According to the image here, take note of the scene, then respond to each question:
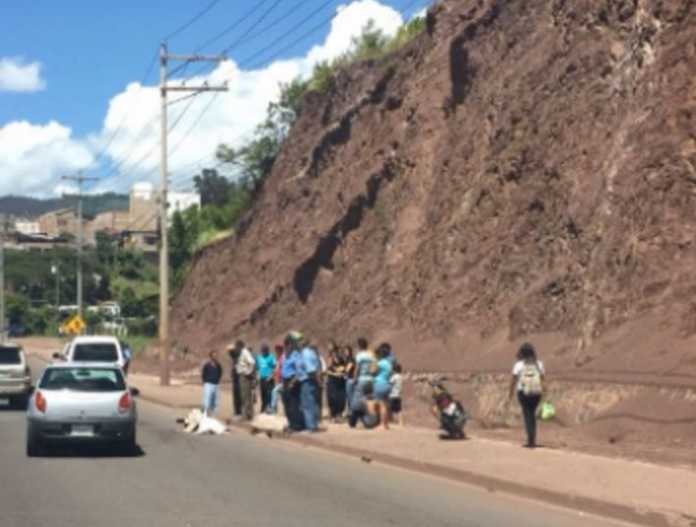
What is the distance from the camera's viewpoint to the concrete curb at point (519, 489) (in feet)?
41.5

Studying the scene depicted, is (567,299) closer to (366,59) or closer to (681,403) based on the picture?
(681,403)

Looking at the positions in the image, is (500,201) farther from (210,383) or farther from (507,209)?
(210,383)

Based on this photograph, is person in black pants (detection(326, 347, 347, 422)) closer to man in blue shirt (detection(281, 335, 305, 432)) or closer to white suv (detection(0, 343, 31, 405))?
man in blue shirt (detection(281, 335, 305, 432))

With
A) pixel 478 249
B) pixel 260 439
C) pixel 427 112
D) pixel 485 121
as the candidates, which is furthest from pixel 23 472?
pixel 427 112

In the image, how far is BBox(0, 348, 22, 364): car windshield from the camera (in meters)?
31.8

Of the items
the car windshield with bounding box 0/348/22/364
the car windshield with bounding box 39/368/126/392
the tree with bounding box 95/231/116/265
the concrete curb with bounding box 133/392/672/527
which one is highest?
the tree with bounding box 95/231/116/265

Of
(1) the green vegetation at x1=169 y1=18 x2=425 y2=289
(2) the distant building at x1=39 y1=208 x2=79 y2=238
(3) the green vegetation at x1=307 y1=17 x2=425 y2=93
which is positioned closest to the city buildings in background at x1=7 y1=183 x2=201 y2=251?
(2) the distant building at x1=39 y1=208 x2=79 y2=238

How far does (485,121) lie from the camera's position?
38500mm

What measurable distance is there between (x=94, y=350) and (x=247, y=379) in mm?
7803

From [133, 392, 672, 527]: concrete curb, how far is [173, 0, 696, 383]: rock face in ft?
18.8

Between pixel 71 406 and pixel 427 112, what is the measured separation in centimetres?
2568

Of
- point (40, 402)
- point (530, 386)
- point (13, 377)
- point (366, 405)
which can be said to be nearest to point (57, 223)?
point (13, 377)

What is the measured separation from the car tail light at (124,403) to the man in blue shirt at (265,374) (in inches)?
287

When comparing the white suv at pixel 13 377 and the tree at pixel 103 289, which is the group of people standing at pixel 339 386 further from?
the tree at pixel 103 289
